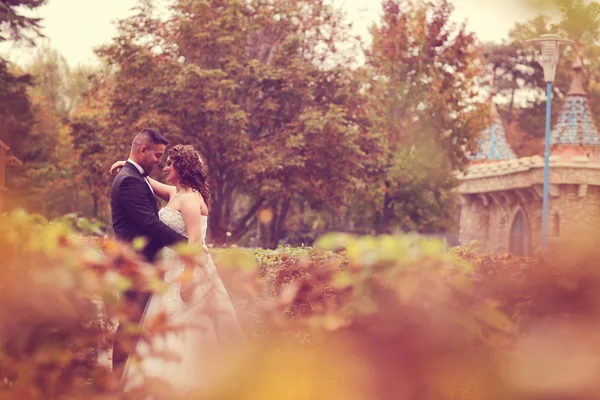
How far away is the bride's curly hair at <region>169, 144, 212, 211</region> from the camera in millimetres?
6887

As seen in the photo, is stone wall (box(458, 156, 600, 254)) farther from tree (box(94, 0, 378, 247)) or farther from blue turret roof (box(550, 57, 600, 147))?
tree (box(94, 0, 378, 247))

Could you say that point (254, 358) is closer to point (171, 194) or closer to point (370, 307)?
point (370, 307)

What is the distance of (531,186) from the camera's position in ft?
135

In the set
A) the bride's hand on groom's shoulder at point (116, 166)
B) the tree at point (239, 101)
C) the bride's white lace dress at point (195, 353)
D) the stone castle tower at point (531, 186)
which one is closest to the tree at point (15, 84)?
the tree at point (239, 101)

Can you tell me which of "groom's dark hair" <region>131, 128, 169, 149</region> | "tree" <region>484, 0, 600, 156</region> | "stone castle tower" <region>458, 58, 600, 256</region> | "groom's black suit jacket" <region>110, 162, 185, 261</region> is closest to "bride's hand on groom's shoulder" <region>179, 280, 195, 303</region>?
"groom's black suit jacket" <region>110, 162, 185, 261</region>

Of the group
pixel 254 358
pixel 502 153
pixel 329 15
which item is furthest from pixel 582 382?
pixel 502 153

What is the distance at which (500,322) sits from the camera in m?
Answer: 3.17

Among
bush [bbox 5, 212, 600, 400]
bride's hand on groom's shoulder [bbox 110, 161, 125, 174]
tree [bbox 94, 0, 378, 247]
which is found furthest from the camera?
tree [bbox 94, 0, 378, 247]

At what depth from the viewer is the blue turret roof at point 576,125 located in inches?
1784

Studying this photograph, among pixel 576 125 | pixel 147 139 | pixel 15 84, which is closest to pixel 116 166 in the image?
pixel 147 139

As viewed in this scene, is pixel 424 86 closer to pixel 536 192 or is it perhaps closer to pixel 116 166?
pixel 536 192

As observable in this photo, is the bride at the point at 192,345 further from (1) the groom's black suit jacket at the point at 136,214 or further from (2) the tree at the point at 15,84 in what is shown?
(2) the tree at the point at 15,84

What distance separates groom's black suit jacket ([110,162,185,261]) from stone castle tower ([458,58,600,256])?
32.2 metres

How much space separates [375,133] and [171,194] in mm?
28497
